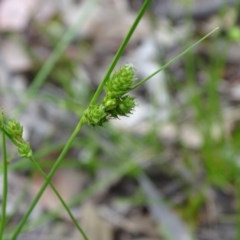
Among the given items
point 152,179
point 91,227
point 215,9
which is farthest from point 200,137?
point 215,9

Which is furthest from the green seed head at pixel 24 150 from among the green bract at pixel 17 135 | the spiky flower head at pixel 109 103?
the spiky flower head at pixel 109 103

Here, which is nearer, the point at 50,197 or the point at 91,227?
the point at 91,227

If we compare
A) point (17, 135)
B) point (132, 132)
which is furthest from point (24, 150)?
point (132, 132)

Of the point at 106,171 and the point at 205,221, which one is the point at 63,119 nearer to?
the point at 106,171

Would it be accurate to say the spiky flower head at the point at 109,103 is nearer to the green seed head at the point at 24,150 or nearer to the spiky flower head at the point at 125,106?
the spiky flower head at the point at 125,106

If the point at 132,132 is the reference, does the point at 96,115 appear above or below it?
below

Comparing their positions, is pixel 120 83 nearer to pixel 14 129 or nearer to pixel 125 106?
pixel 125 106
